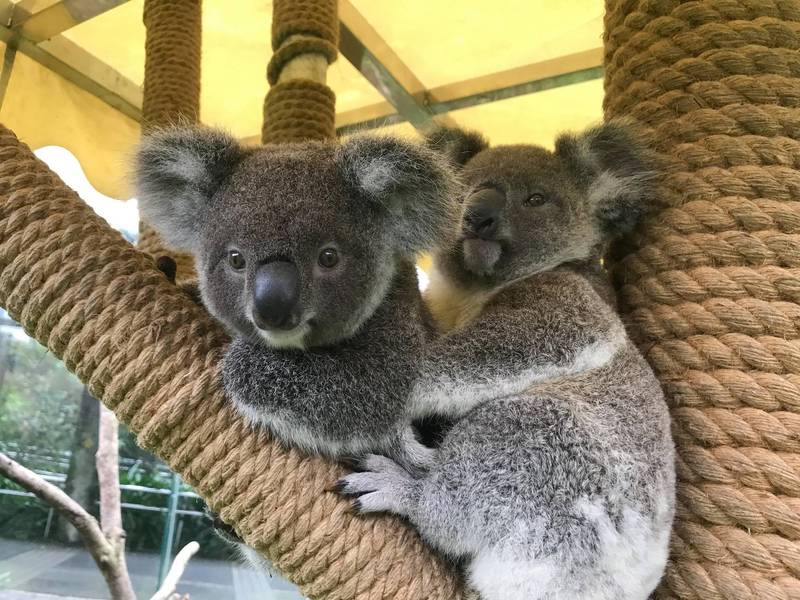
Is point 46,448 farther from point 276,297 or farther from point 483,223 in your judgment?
point 276,297

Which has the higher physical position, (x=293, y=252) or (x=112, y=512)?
(x=293, y=252)

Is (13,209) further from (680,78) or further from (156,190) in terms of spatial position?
(680,78)

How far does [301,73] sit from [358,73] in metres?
2.26

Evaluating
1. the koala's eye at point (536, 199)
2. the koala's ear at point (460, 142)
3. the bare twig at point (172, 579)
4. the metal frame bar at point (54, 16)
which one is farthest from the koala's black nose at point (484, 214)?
the metal frame bar at point (54, 16)

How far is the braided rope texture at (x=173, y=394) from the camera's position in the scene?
4.06 feet

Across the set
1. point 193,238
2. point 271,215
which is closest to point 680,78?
point 271,215

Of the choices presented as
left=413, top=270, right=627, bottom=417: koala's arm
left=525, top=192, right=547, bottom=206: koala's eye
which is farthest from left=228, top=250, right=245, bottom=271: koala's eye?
left=525, top=192, right=547, bottom=206: koala's eye

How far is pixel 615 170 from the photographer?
191cm

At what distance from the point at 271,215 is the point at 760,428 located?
3.76ft

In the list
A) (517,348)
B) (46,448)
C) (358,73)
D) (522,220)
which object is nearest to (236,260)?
(517,348)

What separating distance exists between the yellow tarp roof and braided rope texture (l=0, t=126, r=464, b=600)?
2990 mm

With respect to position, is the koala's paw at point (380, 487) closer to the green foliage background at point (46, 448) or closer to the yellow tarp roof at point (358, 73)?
the yellow tarp roof at point (358, 73)

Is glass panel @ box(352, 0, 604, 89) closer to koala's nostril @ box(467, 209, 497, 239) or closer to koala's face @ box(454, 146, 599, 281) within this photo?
koala's face @ box(454, 146, 599, 281)

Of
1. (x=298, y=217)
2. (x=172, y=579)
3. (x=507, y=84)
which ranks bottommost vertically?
(x=172, y=579)
